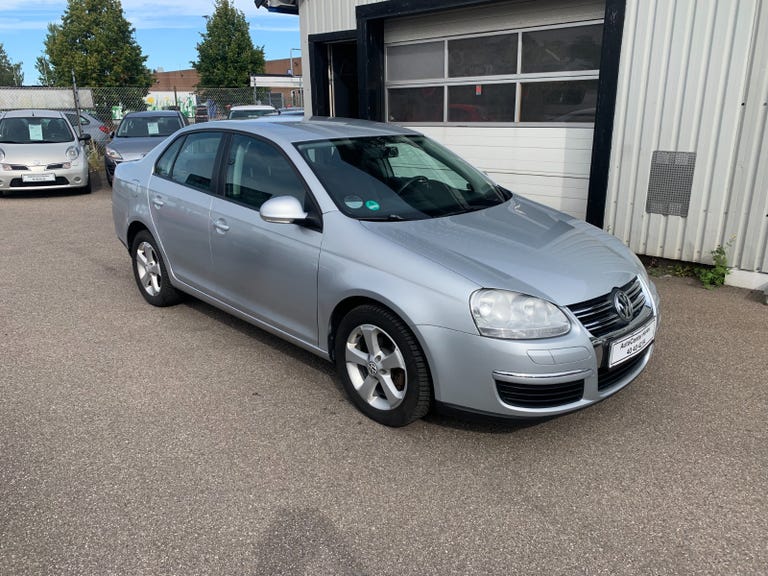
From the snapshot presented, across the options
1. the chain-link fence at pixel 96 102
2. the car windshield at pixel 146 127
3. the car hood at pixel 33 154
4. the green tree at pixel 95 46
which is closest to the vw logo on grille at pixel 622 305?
the car hood at pixel 33 154

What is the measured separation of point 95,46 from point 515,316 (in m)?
33.7

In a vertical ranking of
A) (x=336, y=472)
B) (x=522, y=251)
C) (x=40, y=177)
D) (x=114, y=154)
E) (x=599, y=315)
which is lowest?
(x=336, y=472)

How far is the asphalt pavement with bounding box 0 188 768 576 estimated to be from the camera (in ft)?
8.11

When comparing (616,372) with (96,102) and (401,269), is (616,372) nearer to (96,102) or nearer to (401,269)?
(401,269)

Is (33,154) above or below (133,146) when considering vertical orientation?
below

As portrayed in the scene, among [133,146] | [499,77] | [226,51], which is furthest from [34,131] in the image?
[226,51]

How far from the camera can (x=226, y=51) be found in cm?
3788

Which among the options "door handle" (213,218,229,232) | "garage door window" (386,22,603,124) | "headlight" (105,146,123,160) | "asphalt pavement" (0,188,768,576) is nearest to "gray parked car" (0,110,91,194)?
"headlight" (105,146,123,160)

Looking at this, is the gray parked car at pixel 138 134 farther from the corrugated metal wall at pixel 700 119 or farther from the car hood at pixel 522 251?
the car hood at pixel 522 251

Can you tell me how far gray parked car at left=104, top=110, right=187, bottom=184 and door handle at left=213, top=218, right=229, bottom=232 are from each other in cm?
925

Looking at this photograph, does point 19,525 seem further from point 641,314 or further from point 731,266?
point 731,266

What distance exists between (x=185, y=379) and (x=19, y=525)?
147cm

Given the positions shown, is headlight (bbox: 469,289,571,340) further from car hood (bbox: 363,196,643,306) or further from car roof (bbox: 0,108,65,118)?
car roof (bbox: 0,108,65,118)

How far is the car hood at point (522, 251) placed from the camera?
2.99m
